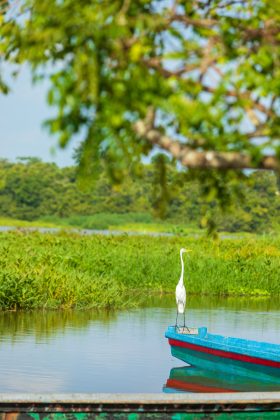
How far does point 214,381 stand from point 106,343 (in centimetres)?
241

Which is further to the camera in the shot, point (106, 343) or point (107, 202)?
point (107, 202)

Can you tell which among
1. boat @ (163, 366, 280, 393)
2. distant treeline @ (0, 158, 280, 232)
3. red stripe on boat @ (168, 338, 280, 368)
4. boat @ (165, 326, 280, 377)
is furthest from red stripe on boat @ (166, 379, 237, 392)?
distant treeline @ (0, 158, 280, 232)

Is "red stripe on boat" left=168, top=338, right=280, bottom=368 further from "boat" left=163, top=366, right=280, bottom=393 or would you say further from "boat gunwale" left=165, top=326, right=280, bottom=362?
"boat" left=163, top=366, right=280, bottom=393

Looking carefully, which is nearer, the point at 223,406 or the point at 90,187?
the point at 90,187

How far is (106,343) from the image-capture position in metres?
15.7

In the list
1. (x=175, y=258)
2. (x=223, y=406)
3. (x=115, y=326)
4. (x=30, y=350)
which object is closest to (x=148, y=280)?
(x=175, y=258)

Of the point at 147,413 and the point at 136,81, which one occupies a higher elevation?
the point at 136,81

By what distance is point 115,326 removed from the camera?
56.4 ft

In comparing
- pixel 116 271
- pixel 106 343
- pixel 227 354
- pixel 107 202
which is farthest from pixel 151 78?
pixel 107 202

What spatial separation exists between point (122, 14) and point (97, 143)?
1.97 feet

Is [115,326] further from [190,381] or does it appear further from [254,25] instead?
[254,25]

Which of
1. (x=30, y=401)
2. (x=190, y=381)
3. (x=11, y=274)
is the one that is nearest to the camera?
(x=30, y=401)

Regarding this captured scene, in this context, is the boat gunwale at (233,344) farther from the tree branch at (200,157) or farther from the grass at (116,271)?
the tree branch at (200,157)

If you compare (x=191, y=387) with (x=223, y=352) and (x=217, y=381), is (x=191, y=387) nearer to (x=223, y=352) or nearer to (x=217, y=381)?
(x=217, y=381)
